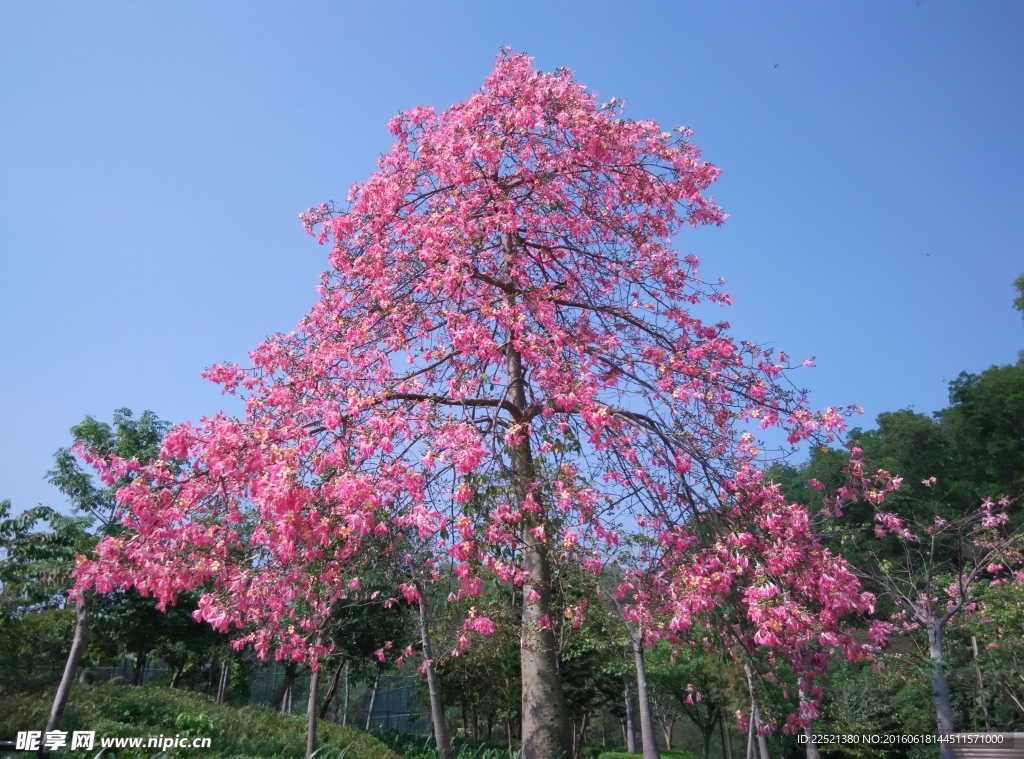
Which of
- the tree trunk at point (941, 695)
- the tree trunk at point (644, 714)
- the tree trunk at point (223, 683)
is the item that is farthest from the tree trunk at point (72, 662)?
the tree trunk at point (223, 683)

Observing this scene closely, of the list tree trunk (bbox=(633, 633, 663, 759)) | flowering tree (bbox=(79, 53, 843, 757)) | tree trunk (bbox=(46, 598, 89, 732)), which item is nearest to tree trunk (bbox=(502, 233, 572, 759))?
flowering tree (bbox=(79, 53, 843, 757))

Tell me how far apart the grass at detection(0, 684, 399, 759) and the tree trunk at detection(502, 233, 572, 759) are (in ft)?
11.1

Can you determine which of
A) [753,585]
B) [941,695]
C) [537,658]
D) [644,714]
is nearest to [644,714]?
[644,714]

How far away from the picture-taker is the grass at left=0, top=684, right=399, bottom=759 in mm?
9766

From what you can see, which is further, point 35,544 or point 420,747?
point 420,747

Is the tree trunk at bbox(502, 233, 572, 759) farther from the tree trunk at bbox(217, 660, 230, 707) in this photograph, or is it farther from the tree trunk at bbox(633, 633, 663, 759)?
the tree trunk at bbox(217, 660, 230, 707)

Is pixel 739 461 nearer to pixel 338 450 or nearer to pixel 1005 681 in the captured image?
pixel 338 450

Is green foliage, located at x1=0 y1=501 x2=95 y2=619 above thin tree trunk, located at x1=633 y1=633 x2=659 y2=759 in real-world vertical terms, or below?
above

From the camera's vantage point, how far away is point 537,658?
6285 millimetres

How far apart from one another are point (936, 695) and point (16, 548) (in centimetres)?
1474

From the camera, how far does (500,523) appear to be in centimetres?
537

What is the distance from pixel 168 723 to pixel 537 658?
8.34 meters

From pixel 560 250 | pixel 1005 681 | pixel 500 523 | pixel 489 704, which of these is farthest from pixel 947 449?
pixel 500 523

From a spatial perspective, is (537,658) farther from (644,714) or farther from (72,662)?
(644,714)
